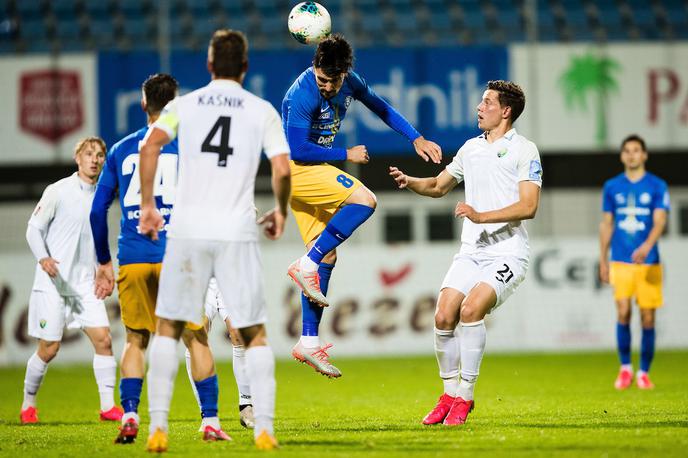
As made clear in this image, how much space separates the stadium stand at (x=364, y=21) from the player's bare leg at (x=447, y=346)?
13.0 metres

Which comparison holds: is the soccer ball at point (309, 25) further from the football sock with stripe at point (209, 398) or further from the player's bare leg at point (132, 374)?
the football sock with stripe at point (209, 398)

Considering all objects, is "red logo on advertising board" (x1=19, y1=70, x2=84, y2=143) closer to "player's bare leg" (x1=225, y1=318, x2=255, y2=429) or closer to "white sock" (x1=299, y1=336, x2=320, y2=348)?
"player's bare leg" (x1=225, y1=318, x2=255, y2=429)

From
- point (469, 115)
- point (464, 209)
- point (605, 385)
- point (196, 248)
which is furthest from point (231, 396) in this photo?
point (469, 115)

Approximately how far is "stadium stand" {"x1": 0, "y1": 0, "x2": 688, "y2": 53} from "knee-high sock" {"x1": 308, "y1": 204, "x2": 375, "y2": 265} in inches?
493

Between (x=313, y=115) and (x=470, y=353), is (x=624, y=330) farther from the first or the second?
(x=313, y=115)

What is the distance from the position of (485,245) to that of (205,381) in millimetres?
2360

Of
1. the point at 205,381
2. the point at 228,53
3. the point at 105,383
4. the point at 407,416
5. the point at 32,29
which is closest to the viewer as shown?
the point at 228,53

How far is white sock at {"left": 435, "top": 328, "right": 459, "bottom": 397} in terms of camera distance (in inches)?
309

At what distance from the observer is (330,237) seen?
26.3 feet

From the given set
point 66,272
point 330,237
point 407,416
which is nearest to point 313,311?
point 330,237

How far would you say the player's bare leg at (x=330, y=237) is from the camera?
7.97 metres

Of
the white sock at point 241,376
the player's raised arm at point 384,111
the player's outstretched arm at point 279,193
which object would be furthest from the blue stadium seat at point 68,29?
the player's outstretched arm at point 279,193

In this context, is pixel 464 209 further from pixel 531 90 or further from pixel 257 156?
pixel 531 90

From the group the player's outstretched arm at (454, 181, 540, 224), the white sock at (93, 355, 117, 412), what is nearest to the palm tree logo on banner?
the player's outstretched arm at (454, 181, 540, 224)
